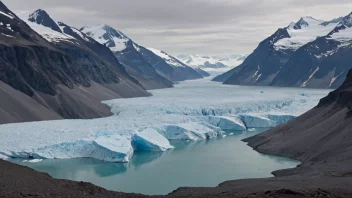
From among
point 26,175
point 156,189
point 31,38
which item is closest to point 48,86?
point 31,38

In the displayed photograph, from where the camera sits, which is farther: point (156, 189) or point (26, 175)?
point (156, 189)

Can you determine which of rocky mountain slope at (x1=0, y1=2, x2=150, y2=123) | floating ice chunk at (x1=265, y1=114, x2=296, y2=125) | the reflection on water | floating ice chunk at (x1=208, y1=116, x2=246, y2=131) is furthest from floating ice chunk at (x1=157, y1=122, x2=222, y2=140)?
rocky mountain slope at (x1=0, y1=2, x2=150, y2=123)

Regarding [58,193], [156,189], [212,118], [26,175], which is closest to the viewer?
[58,193]

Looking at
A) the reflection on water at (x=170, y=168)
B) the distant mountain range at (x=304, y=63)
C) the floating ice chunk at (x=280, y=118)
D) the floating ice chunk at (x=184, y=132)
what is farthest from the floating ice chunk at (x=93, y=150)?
the distant mountain range at (x=304, y=63)

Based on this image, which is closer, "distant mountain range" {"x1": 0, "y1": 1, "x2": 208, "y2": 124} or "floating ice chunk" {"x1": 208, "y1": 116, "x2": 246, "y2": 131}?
"floating ice chunk" {"x1": 208, "y1": 116, "x2": 246, "y2": 131}

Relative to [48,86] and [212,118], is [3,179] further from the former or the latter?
[48,86]

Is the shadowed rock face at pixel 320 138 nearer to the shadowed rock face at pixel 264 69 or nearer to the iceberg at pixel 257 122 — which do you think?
the iceberg at pixel 257 122

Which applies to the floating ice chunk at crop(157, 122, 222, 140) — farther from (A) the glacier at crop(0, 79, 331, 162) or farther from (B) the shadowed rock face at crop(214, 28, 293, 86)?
(B) the shadowed rock face at crop(214, 28, 293, 86)
